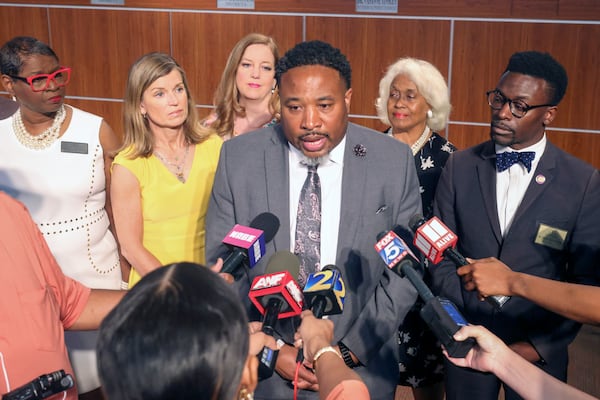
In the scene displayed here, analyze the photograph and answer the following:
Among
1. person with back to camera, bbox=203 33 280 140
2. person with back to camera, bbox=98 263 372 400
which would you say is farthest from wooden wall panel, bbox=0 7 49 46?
person with back to camera, bbox=98 263 372 400

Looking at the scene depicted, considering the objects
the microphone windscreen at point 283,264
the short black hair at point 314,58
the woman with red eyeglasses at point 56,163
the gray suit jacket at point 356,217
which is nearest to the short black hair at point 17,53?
the woman with red eyeglasses at point 56,163

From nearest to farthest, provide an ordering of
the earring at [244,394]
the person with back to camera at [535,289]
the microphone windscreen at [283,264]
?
the earring at [244,394] < the microphone windscreen at [283,264] < the person with back to camera at [535,289]

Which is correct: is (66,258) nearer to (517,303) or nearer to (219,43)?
(517,303)

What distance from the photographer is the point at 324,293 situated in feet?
5.06

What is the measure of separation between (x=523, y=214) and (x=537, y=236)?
9 centimetres

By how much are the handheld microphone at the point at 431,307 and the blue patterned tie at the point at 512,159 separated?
2.51 ft

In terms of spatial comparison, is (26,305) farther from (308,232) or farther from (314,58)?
(314,58)

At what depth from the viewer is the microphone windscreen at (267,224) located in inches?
75.2

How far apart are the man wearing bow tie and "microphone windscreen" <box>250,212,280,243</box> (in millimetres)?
721

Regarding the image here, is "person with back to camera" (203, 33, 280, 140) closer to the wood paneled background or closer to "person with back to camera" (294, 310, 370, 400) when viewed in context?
"person with back to camera" (294, 310, 370, 400)

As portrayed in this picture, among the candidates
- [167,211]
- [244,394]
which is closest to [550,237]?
[244,394]

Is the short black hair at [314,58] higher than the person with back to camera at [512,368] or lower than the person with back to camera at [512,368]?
higher

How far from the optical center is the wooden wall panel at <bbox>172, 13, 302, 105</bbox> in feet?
18.9

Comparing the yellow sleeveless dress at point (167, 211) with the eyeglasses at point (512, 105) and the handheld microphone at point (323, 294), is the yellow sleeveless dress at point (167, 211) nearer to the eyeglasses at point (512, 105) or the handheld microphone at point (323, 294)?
the handheld microphone at point (323, 294)
